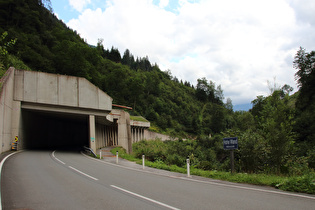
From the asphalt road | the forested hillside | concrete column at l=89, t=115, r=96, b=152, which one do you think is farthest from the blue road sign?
the forested hillside

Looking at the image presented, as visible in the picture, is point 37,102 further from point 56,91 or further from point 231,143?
point 231,143

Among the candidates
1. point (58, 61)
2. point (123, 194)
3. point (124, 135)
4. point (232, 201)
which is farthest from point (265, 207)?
point (58, 61)

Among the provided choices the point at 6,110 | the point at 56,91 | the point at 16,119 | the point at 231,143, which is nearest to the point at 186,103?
the point at 56,91

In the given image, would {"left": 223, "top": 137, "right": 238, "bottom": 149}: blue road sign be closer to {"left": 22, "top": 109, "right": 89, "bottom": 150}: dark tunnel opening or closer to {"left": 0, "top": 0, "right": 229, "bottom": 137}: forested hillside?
{"left": 22, "top": 109, "right": 89, "bottom": 150}: dark tunnel opening

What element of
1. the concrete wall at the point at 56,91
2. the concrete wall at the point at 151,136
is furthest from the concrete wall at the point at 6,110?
the concrete wall at the point at 151,136

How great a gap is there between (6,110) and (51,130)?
1596cm

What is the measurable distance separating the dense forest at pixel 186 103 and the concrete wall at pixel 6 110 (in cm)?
261

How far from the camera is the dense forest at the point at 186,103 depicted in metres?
12.1

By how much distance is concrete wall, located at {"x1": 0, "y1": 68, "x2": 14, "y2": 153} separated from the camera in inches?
739

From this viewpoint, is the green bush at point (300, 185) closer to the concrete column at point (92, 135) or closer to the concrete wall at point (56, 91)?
the concrete column at point (92, 135)

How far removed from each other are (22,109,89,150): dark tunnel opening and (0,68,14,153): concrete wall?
303cm

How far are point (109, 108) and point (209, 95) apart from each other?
12893cm

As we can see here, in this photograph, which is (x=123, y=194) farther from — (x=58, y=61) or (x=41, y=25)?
(x=41, y=25)

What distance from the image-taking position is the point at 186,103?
12319 centimetres
